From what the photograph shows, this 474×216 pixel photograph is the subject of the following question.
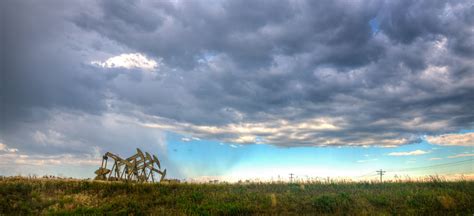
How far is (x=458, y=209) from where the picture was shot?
2078 centimetres

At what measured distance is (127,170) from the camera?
33.6 metres

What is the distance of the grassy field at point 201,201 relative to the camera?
2053 cm

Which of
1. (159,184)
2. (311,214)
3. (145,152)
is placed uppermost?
(145,152)

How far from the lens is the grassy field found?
20.5 m

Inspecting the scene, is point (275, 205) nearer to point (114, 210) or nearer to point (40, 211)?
point (114, 210)

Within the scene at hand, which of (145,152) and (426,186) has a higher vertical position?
(145,152)

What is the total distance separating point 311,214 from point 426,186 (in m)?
13.9

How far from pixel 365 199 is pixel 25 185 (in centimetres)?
2217

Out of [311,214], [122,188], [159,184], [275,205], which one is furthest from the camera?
[159,184]

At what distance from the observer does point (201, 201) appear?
2302 centimetres

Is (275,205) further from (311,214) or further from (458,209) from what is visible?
(458,209)

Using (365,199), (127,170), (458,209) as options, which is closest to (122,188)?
(127,170)

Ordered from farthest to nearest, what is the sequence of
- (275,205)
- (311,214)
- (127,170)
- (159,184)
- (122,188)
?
(127,170)
(159,184)
(122,188)
(275,205)
(311,214)

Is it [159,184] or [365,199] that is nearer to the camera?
[365,199]
